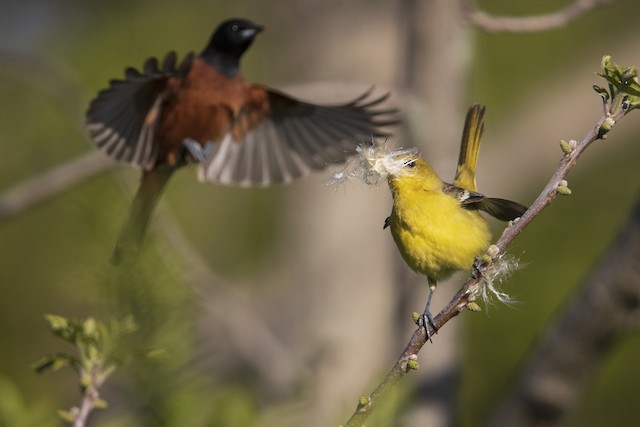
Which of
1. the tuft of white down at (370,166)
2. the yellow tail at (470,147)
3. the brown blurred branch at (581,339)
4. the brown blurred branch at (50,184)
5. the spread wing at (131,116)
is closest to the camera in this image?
the tuft of white down at (370,166)

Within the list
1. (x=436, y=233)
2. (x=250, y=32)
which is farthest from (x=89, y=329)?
(x=250, y=32)

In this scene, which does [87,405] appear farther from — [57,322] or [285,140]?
[285,140]

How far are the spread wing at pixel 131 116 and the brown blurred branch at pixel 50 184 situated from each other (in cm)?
14

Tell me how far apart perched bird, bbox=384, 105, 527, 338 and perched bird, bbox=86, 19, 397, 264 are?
42.9 inches

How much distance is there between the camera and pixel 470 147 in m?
2.13

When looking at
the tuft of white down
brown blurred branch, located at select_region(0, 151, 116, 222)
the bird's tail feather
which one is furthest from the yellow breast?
brown blurred branch, located at select_region(0, 151, 116, 222)

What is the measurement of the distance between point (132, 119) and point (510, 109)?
2.87 m

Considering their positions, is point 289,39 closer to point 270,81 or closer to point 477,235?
point 270,81

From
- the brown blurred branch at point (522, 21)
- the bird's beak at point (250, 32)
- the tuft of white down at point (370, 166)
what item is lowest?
the bird's beak at point (250, 32)

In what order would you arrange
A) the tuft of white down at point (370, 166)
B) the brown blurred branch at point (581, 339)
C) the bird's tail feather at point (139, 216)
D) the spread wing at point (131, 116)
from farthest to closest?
the spread wing at point (131, 116) < the brown blurred branch at point (581, 339) < the bird's tail feather at point (139, 216) < the tuft of white down at point (370, 166)

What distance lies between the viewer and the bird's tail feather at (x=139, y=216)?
1847 millimetres

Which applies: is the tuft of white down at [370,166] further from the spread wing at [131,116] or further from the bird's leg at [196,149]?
the bird's leg at [196,149]

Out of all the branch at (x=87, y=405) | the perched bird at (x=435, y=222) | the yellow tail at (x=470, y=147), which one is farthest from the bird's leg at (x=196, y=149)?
the branch at (x=87, y=405)

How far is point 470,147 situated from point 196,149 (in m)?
1.51
